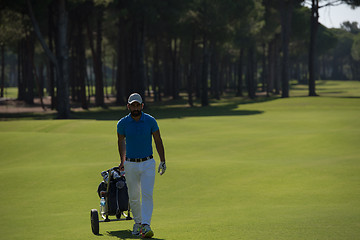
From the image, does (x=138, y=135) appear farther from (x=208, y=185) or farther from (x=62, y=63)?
(x=62, y=63)

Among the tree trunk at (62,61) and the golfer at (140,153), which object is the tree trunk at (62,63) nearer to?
the tree trunk at (62,61)

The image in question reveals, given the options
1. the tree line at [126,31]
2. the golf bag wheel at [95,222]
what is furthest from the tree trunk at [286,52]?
the golf bag wheel at [95,222]

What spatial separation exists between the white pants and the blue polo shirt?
15 centimetres

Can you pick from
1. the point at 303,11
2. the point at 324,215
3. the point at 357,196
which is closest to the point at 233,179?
the point at 357,196

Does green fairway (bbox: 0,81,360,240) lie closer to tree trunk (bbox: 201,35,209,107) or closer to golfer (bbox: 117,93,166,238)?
golfer (bbox: 117,93,166,238)

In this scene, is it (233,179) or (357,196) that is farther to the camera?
(233,179)

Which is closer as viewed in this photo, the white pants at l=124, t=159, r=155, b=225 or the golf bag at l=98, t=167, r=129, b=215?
the white pants at l=124, t=159, r=155, b=225

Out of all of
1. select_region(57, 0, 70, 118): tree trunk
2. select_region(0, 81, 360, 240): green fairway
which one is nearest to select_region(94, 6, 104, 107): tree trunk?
→ select_region(57, 0, 70, 118): tree trunk

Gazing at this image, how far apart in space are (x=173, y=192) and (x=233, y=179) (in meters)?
2.49

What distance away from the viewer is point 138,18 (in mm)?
53938

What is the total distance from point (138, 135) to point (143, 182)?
2.38 feet

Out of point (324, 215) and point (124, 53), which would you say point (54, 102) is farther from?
point (324, 215)

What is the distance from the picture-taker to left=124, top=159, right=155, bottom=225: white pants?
29.6ft

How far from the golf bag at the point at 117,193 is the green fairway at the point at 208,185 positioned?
0.44m
